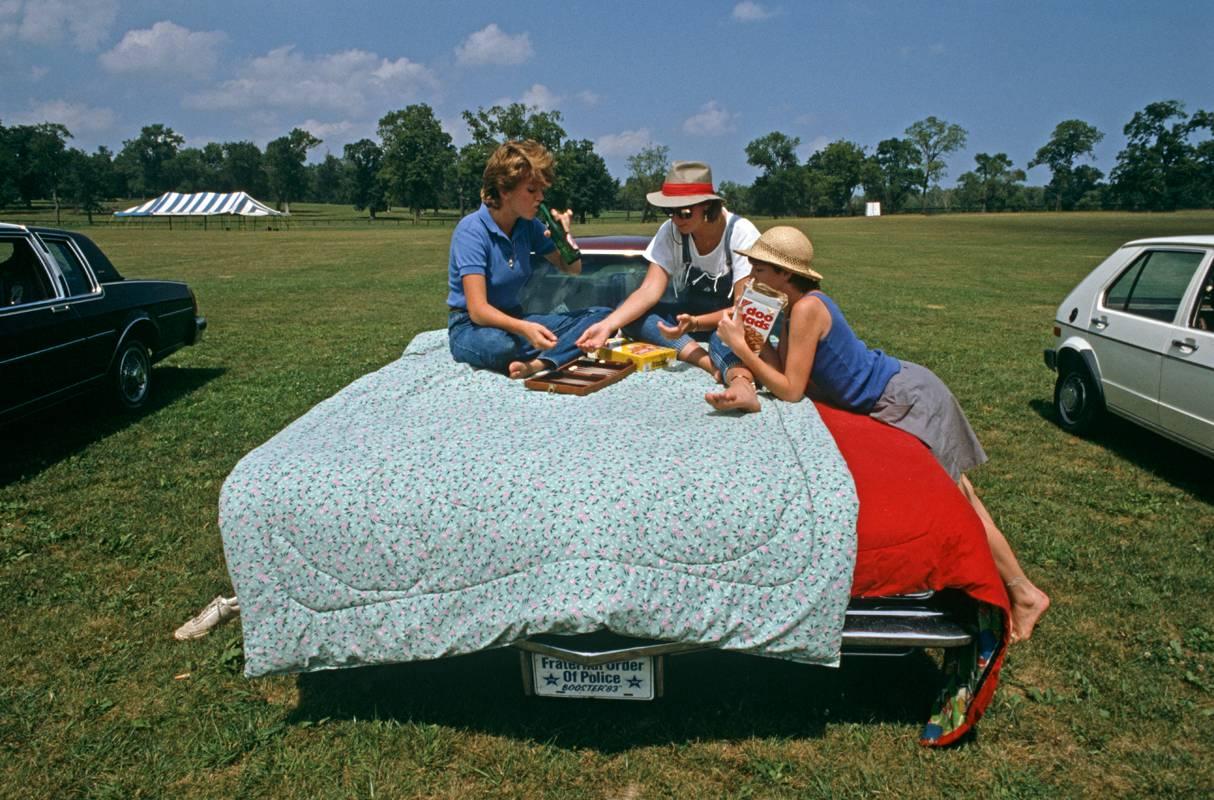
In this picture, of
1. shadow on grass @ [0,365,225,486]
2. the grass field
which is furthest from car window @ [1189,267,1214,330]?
shadow on grass @ [0,365,225,486]

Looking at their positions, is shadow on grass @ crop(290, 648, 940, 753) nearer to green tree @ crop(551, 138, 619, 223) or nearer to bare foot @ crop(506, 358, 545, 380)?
bare foot @ crop(506, 358, 545, 380)

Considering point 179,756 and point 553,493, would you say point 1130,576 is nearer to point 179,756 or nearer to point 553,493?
point 553,493

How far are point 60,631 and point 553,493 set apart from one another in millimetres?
2535

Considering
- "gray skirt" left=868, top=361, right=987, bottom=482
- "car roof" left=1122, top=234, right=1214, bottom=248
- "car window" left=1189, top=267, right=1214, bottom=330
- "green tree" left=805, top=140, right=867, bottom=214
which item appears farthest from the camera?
"green tree" left=805, top=140, right=867, bottom=214

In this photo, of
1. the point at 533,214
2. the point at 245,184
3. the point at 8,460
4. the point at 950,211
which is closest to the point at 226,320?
the point at 8,460

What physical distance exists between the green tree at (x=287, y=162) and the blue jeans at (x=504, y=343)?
396 ft

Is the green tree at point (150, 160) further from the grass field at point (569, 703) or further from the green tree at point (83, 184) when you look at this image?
the grass field at point (569, 703)

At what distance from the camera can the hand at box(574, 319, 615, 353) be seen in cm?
416

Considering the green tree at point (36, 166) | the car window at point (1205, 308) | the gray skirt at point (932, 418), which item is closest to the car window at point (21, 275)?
the gray skirt at point (932, 418)

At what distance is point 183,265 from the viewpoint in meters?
23.9

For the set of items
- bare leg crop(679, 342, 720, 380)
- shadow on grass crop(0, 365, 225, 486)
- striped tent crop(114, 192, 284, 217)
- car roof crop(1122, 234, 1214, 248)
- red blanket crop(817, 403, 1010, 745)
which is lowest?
shadow on grass crop(0, 365, 225, 486)

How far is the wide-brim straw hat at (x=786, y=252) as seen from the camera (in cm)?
321

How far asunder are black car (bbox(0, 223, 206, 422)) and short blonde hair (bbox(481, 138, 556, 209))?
12.1 feet

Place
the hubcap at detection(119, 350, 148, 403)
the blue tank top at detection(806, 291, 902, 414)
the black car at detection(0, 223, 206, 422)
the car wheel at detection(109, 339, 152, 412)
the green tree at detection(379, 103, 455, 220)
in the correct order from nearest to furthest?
the blue tank top at detection(806, 291, 902, 414) < the black car at detection(0, 223, 206, 422) < the car wheel at detection(109, 339, 152, 412) < the hubcap at detection(119, 350, 148, 403) < the green tree at detection(379, 103, 455, 220)
